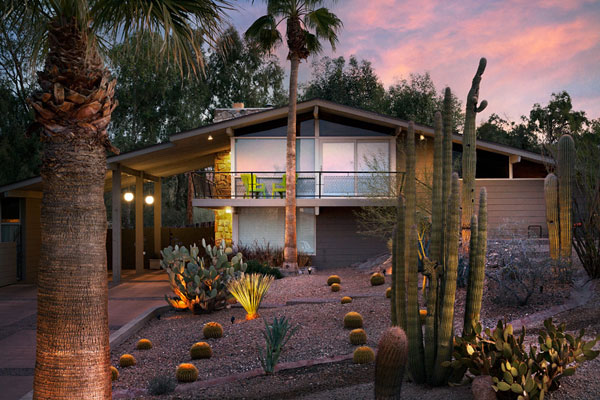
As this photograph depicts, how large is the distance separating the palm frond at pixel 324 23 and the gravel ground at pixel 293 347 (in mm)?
9008

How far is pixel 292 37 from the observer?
16.9 m

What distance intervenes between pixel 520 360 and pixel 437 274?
40.1 inches

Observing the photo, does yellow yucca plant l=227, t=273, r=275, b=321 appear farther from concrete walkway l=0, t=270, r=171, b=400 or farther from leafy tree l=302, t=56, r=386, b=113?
leafy tree l=302, t=56, r=386, b=113

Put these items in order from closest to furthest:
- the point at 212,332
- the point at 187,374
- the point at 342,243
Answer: the point at 187,374
the point at 212,332
the point at 342,243

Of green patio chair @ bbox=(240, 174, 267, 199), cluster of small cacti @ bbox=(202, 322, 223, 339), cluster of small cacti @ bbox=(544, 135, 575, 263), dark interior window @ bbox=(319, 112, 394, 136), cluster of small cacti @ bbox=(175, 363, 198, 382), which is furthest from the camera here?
dark interior window @ bbox=(319, 112, 394, 136)

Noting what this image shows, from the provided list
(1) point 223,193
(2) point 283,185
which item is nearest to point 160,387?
(2) point 283,185

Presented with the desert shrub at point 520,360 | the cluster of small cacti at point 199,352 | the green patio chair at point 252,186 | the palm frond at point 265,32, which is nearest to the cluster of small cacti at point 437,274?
the desert shrub at point 520,360

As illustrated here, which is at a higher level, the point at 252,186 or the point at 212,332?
the point at 252,186

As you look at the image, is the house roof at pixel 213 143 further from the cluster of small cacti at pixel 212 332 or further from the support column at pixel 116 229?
the cluster of small cacti at pixel 212 332

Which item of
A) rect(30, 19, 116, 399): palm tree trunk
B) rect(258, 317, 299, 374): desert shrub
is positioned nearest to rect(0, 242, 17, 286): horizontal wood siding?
rect(258, 317, 299, 374): desert shrub

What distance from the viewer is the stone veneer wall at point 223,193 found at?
19156 millimetres

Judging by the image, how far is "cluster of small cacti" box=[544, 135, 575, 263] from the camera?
9328mm

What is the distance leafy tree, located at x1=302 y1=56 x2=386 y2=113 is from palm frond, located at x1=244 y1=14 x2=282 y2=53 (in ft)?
58.1

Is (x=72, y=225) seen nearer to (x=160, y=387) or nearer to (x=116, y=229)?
(x=160, y=387)
